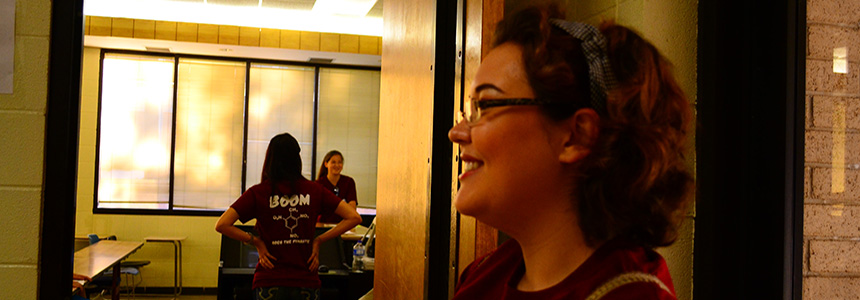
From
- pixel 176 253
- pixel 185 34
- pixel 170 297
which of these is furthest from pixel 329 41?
pixel 170 297

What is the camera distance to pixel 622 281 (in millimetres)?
743

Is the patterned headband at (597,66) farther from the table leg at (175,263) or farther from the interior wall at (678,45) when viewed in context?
the table leg at (175,263)

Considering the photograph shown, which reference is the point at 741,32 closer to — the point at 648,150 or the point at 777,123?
the point at 777,123

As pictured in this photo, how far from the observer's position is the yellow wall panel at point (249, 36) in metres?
7.56

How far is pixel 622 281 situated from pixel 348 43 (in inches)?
287

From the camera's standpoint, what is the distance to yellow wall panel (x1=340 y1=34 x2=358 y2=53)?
7816 millimetres

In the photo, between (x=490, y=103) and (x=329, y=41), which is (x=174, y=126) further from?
(x=490, y=103)

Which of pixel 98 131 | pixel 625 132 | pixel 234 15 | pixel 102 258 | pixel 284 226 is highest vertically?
pixel 234 15

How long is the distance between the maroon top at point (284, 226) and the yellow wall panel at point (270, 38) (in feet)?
15.1

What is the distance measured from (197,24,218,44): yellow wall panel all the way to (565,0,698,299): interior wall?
21.1 ft

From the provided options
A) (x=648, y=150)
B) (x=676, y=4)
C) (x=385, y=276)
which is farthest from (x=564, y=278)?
(x=385, y=276)

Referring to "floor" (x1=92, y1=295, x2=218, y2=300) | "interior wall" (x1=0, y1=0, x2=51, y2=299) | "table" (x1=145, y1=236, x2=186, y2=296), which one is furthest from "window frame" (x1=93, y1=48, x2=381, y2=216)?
"interior wall" (x1=0, y1=0, x2=51, y2=299)

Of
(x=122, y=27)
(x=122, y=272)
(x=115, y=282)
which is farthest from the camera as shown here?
(x=122, y=27)

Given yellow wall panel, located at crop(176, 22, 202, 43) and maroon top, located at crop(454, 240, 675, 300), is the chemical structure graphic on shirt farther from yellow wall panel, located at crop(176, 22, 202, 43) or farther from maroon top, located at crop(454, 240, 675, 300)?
yellow wall panel, located at crop(176, 22, 202, 43)
